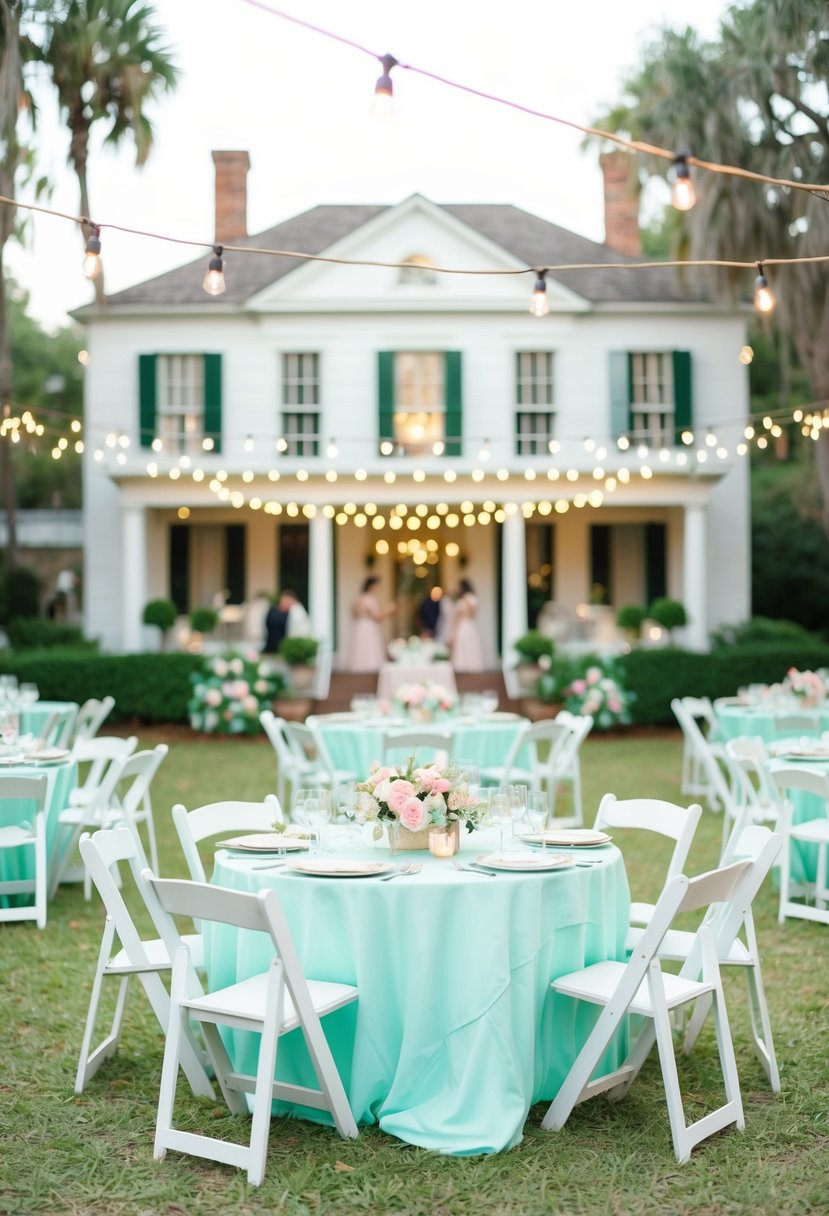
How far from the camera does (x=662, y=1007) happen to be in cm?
412

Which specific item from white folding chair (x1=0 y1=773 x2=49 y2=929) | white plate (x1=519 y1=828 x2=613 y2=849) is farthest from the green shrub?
white plate (x1=519 y1=828 x2=613 y2=849)

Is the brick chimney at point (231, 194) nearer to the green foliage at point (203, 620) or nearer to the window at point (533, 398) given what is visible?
the window at point (533, 398)

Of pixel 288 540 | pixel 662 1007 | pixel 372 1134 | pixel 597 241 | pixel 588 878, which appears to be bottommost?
pixel 372 1134

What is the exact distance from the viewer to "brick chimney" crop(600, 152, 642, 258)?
22641mm

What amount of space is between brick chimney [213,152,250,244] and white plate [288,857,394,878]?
19.8m

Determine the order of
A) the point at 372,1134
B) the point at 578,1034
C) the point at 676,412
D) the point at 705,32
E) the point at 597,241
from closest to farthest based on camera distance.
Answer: the point at 372,1134
the point at 578,1034
the point at 705,32
the point at 676,412
the point at 597,241

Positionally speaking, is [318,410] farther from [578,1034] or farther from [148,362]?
[578,1034]

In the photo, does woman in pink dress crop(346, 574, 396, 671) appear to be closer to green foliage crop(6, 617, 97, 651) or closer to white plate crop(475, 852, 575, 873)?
green foliage crop(6, 617, 97, 651)

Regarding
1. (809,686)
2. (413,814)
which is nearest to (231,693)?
(809,686)

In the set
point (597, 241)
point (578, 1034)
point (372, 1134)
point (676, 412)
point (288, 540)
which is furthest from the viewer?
point (597, 241)

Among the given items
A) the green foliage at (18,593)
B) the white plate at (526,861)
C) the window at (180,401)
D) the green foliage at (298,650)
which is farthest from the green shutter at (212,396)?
the white plate at (526,861)

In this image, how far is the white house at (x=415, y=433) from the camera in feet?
63.5

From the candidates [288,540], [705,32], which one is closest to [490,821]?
[705,32]

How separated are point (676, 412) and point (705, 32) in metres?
5.61
